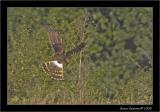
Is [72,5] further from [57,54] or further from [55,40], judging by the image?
[57,54]

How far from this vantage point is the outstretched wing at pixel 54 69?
27.6 ft

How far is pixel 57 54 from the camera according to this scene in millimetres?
8422

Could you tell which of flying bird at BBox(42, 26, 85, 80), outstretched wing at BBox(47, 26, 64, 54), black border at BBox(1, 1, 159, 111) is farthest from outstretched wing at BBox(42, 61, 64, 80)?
black border at BBox(1, 1, 159, 111)

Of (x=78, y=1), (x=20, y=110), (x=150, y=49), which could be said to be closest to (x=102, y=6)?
(x=78, y=1)

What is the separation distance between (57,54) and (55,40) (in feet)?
0.85

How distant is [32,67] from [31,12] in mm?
1018

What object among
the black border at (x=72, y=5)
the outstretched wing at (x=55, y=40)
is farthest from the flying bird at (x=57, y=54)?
the black border at (x=72, y=5)

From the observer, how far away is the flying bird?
8.41m

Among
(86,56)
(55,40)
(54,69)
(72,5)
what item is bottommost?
(54,69)

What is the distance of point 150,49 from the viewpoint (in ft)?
27.6

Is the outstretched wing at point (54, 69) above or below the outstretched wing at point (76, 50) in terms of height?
below

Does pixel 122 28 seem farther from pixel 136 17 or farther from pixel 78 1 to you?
pixel 78 1

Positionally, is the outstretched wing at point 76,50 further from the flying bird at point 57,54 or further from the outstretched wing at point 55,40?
the outstretched wing at point 55,40

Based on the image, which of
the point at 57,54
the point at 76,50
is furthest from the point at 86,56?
the point at 57,54
